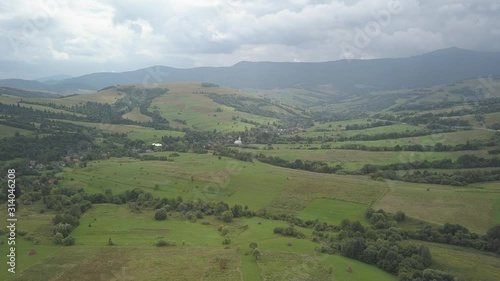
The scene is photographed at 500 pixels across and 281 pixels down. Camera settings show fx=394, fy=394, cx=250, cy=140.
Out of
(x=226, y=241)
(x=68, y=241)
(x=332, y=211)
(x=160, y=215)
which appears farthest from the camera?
(x=332, y=211)

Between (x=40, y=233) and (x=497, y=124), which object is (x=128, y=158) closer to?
(x=40, y=233)

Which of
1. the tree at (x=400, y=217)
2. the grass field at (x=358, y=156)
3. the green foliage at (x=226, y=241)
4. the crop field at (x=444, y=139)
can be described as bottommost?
the green foliage at (x=226, y=241)

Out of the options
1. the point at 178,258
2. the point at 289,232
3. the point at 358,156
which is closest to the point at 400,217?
the point at 289,232

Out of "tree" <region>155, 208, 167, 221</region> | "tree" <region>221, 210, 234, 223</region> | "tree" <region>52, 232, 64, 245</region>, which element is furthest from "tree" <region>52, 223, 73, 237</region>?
"tree" <region>221, 210, 234, 223</region>

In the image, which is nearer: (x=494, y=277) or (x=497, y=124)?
(x=494, y=277)

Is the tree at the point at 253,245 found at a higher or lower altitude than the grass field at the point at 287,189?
lower

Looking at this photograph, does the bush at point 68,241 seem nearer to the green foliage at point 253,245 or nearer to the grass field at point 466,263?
the green foliage at point 253,245

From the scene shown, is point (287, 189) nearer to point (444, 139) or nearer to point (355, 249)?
point (355, 249)

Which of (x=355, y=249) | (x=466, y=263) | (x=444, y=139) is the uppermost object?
(x=444, y=139)

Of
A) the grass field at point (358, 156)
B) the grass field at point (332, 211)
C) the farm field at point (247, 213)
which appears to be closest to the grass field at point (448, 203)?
the farm field at point (247, 213)

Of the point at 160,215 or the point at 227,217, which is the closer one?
the point at 160,215

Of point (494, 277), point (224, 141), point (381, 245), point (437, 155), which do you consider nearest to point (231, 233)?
point (381, 245)
